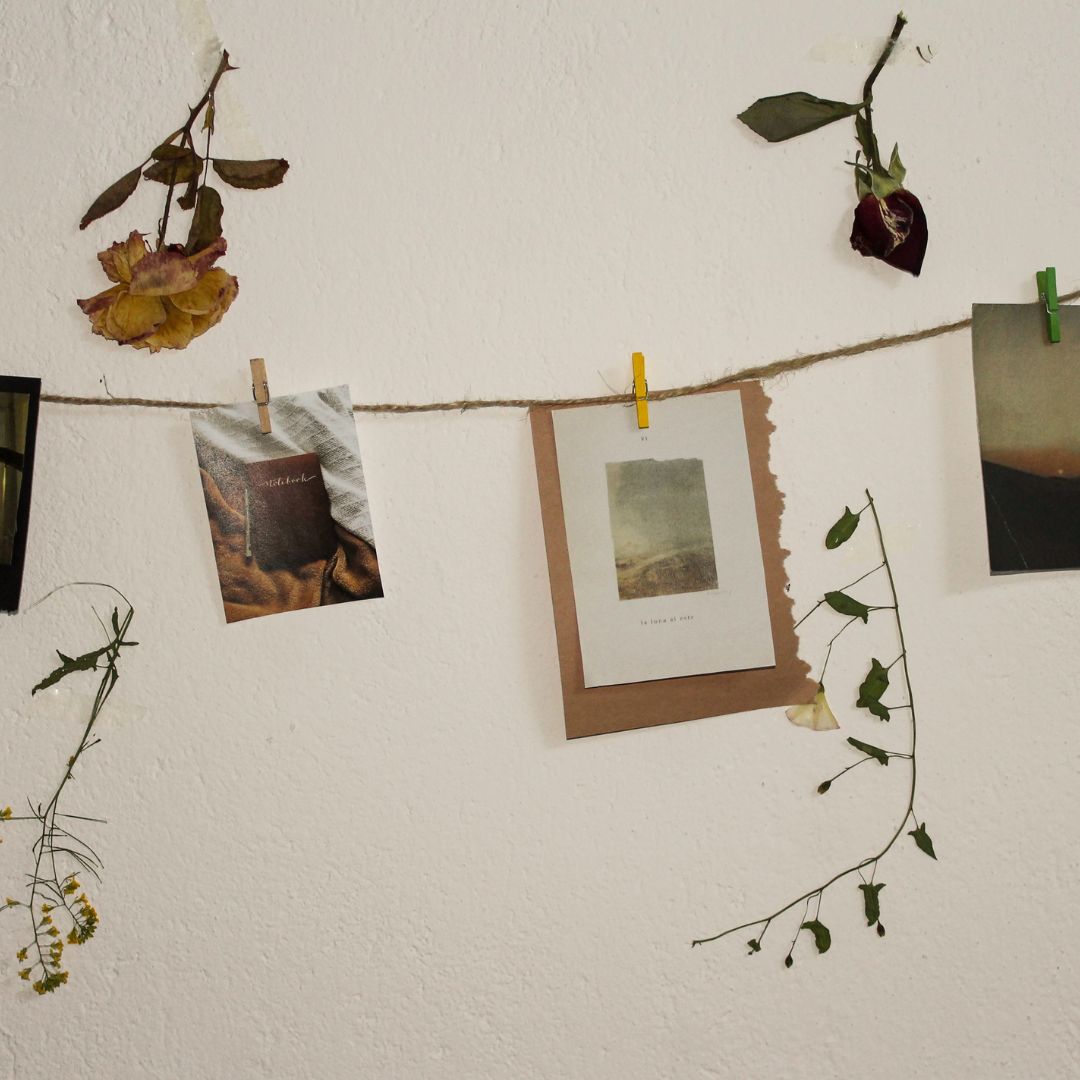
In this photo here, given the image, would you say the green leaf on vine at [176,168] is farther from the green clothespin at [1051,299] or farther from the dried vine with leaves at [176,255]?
the green clothespin at [1051,299]

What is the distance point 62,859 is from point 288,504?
359mm

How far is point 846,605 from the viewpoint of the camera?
79cm

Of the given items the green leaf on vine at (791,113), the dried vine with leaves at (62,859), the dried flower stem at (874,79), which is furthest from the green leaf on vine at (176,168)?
the dried flower stem at (874,79)

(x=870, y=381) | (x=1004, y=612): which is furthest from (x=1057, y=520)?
(x=870, y=381)

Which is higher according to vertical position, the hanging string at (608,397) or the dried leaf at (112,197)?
the dried leaf at (112,197)

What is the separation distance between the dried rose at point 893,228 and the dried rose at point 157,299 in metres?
0.55

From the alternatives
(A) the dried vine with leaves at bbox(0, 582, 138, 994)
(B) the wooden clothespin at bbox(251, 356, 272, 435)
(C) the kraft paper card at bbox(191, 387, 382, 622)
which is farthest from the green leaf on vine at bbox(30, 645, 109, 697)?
(B) the wooden clothespin at bbox(251, 356, 272, 435)

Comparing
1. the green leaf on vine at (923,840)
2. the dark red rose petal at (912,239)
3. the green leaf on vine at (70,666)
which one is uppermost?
the dark red rose petal at (912,239)

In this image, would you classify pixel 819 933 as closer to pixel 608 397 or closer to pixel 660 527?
pixel 660 527

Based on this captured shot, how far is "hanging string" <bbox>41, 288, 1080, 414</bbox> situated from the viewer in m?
0.79

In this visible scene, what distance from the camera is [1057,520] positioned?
2.62ft

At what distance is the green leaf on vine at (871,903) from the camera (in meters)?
0.79

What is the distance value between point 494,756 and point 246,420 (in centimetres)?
36

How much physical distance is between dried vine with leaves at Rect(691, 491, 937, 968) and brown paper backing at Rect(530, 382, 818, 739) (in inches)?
1.0
